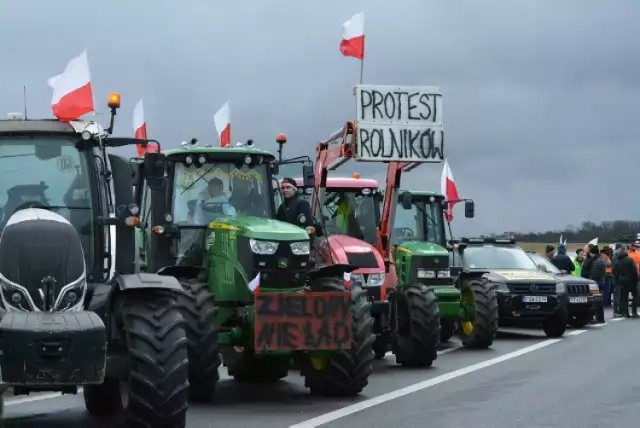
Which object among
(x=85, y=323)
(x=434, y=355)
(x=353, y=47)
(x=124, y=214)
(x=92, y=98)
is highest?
(x=353, y=47)

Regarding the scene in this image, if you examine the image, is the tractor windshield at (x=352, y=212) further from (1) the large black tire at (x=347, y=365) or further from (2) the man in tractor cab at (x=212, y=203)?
(1) the large black tire at (x=347, y=365)

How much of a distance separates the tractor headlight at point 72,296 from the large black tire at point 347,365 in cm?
452

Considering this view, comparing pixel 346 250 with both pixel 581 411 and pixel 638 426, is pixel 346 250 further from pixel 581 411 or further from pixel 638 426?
pixel 638 426

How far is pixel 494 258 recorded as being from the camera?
26062 millimetres

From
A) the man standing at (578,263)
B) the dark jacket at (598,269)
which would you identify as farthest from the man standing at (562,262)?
the man standing at (578,263)

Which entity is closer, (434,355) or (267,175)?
(267,175)

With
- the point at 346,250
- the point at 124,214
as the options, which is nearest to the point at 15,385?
the point at 124,214

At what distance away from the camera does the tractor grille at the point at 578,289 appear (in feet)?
86.5

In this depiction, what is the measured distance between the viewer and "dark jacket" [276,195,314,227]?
48.6ft

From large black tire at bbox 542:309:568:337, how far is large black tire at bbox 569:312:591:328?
2.42 m

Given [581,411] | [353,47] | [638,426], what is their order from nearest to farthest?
[638,426] → [581,411] → [353,47]

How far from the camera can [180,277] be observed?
542 inches

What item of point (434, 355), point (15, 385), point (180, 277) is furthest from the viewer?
point (434, 355)

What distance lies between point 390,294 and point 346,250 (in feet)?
3.23
